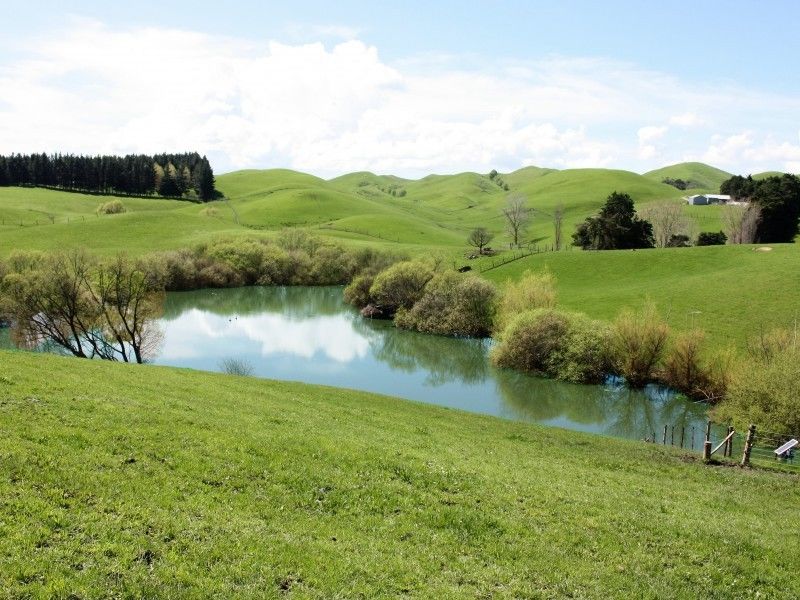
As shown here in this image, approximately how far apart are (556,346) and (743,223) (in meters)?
62.3

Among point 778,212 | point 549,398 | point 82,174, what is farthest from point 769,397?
point 82,174

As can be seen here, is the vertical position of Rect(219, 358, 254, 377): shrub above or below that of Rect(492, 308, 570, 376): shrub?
below

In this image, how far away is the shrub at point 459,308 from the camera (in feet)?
241

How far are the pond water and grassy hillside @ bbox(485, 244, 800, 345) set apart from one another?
42.9 ft

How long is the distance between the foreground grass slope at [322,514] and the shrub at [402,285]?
60.2 m

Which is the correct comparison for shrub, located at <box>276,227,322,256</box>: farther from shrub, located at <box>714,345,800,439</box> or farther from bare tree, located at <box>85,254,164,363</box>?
shrub, located at <box>714,345,800,439</box>

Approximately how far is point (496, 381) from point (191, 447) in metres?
42.1

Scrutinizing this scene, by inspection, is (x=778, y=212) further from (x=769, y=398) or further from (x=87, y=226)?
(x=87, y=226)

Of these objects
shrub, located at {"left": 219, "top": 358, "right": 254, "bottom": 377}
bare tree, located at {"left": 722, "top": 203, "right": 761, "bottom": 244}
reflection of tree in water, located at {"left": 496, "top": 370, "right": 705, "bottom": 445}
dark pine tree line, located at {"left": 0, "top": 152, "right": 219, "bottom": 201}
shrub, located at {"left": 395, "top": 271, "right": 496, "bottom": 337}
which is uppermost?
dark pine tree line, located at {"left": 0, "top": 152, "right": 219, "bottom": 201}

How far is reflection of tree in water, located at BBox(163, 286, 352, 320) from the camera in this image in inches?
3494

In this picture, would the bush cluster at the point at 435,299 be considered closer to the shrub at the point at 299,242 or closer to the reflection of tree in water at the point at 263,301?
the reflection of tree in water at the point at 263,301

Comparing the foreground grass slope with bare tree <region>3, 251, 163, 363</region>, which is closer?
the foreground grass slope

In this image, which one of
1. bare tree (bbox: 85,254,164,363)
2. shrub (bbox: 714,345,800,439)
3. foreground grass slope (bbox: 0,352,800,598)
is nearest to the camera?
foreground grass slope (bbox: 0,352,800,598)

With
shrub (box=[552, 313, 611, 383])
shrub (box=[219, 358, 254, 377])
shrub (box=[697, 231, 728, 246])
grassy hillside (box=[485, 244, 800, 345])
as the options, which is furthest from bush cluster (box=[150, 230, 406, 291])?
shrub (box=[552, 313, 611, 383])
